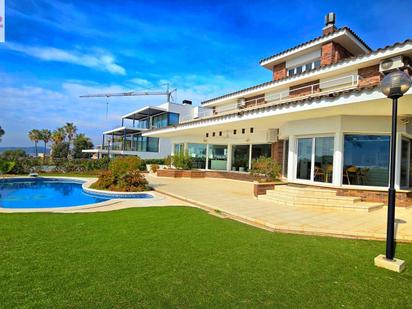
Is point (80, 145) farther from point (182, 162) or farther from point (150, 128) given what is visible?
point (182, 162)

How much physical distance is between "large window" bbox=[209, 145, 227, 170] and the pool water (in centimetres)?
1137

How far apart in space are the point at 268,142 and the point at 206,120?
4.79 metres

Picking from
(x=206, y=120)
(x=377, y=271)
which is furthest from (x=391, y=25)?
(x=377, y=271)

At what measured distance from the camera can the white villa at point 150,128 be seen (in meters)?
42.4

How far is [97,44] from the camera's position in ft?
59.0

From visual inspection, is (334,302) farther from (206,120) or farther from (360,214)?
(206,120)

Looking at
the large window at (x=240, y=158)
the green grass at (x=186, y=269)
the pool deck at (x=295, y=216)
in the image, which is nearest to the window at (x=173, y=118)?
the large window at (x=240, y=158)

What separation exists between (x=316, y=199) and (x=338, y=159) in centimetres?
253

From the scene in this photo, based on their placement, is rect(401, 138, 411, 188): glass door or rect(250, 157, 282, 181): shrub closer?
rect(401, 138, 411, 188): glass door

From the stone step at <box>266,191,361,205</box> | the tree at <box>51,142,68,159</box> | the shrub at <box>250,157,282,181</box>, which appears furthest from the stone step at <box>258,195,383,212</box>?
the tree at <box>51,142,68,159</box>

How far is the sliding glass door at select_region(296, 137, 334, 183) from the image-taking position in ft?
40.2

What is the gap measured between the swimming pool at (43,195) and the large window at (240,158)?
10.3 metres

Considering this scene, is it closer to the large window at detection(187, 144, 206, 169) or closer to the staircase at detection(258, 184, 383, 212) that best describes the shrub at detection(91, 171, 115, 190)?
the staircase at detection(258, 184, 383, 212)

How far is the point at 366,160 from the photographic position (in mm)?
11648
